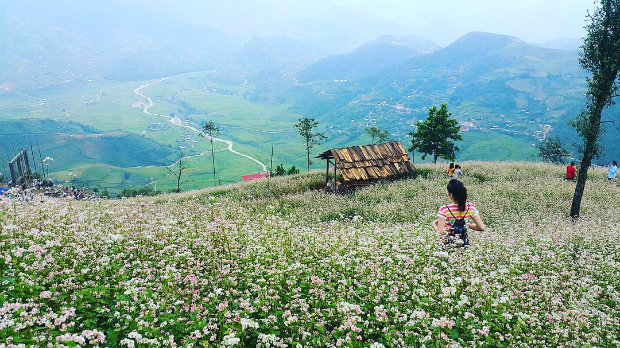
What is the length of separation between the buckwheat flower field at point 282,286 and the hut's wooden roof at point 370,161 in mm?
15427

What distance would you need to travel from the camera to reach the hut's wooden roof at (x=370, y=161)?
26.9 meters

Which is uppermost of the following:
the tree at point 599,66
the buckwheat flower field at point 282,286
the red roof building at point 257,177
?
the tree at point 599,66

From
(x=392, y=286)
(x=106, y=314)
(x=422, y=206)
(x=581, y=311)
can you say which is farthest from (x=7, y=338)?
(x=422, y=206)

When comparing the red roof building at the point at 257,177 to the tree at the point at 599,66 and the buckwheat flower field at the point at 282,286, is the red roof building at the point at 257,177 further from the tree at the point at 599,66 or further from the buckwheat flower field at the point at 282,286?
the buckwheat flower field at the point at 282,286

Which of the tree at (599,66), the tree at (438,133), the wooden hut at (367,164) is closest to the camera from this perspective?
the tree at (599,66)

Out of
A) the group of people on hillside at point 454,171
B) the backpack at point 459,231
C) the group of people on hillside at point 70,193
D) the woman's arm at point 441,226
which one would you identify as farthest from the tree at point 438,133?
the woman's arm at point 441,226

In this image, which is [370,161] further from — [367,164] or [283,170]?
[283,170]

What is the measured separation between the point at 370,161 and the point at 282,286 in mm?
21780

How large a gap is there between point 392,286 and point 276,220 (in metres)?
4.70

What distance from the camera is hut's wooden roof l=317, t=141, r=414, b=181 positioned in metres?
26.9

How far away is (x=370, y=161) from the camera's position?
2833cm

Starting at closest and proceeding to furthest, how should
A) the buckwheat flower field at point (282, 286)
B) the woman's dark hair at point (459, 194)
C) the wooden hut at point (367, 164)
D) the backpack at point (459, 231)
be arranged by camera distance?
the buckwheat flower field at point (282, 286)
the woman's dark hair at point (459, 194)
the backpack at point (459, 231)
the wooden hut at point (367, 164)

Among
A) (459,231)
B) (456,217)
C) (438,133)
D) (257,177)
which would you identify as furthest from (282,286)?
(257,177)

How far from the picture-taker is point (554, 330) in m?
5.64
